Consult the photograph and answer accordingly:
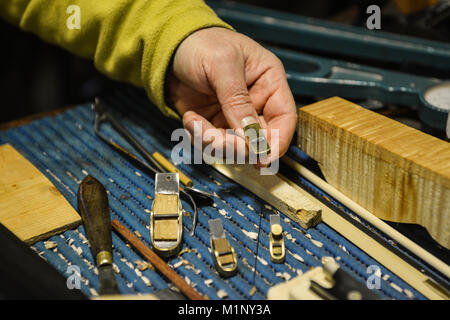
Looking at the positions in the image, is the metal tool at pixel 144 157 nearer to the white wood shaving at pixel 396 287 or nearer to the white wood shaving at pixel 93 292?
the white wood shaving at pixel 93 292

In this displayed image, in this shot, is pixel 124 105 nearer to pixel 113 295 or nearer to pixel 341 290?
pixel 113 295

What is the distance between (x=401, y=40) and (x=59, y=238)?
2.94 feet

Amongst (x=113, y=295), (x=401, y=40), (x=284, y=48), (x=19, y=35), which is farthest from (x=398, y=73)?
(x=19, y=35)

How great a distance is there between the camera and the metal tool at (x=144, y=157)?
83 centimetres

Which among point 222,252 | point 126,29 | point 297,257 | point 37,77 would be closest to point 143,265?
point 222,252

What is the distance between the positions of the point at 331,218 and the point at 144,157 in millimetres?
399

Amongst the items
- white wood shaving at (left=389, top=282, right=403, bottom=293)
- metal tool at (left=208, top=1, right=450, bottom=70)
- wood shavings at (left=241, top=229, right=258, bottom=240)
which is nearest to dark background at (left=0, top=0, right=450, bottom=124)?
metal tool at (left=208, top=1, right=450, bottom=70)

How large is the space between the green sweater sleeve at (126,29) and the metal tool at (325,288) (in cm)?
49

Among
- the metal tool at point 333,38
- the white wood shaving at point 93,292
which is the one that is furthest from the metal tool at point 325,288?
the metal tool at point 333,38

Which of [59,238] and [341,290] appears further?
[59,238]
